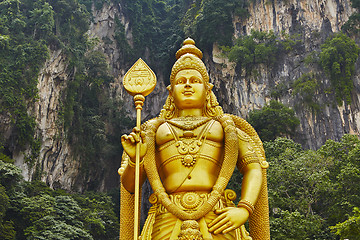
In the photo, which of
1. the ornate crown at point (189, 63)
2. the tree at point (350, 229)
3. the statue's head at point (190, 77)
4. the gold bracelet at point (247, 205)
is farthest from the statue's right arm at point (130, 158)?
Result: the tree at point (350, 229)

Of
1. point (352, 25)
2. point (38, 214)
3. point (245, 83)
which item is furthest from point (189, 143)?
point (352, 25)

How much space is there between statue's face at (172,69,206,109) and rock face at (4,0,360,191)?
1413 cm

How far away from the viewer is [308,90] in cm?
1983

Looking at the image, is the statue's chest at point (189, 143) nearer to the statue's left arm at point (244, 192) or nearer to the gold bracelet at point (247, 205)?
the statue's left arm at point (244, 192)

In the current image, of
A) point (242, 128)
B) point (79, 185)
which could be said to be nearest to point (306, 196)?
point (242, 128)

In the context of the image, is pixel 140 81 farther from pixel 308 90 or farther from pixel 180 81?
pixel 308 90

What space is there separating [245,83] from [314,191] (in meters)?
10.2

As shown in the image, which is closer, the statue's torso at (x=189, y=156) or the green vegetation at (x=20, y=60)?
the statue's torso at (x=189, y=156)

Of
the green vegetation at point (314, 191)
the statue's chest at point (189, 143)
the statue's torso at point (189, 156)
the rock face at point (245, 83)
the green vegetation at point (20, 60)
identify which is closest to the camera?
the statue's torso at point (189, 156)

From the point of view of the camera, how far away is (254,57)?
22141 mm

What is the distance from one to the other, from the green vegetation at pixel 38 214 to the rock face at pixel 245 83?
2582 mm

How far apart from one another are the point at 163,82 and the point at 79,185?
9.01 m

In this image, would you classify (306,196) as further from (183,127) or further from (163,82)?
(163,82)

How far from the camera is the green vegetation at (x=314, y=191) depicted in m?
11.5
